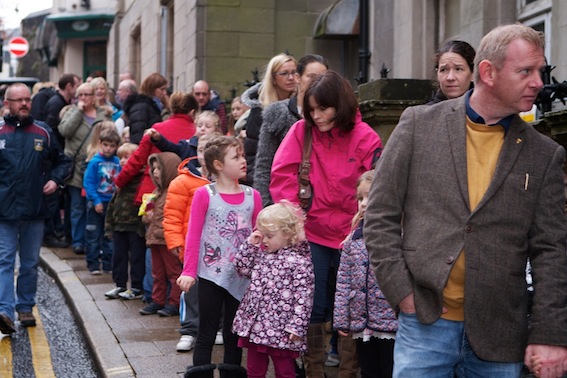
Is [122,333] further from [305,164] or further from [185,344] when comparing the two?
[305,164]

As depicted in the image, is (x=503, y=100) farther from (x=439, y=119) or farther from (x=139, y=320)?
(x=139, y=320)

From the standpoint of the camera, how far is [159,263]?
9719 mm

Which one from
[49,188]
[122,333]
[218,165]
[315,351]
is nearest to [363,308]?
[315,351]

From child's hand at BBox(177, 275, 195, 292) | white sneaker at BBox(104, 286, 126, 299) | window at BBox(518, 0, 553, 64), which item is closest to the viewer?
child's hand at BBox(177, 275, 195, 292)

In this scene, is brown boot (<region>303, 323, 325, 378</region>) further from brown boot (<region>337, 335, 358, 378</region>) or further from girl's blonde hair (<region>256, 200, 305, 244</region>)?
girl's blonde hair (<region>256, 200, 305, 244</region>)

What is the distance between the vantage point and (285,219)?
613 cm

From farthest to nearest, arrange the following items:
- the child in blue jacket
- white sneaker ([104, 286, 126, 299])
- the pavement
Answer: the child in blue jacket
white sneaker ([104, 286, 126, 299])
the pavement

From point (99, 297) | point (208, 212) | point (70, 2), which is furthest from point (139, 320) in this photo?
point (70, 2)

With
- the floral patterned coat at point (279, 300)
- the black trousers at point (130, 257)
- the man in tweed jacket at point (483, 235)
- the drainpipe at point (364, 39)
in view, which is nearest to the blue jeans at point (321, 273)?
the floral patterned coat at point (279, 300)

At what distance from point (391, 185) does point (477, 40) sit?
24.0 feet

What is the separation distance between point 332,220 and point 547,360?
2607 mm

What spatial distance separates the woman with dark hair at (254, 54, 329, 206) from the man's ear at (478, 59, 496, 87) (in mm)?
2985

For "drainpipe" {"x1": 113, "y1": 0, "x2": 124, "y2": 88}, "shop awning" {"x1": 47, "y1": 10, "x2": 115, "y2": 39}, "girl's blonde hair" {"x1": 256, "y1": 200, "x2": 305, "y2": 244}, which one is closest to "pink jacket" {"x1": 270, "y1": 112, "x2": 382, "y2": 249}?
"girl's blonde hair" {"x1": 256, "y1": 200, "x2": 305, "y2": 244}

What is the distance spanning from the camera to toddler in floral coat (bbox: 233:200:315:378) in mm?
6145
